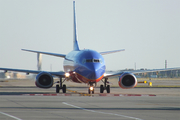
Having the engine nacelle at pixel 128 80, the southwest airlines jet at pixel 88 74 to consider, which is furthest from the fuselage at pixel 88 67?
the engine nacelle at pixel 128 80

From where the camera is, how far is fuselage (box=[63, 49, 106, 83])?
31.7 m

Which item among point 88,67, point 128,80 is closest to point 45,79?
→ point 88,67

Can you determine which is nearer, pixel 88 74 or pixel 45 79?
pixel 88 74

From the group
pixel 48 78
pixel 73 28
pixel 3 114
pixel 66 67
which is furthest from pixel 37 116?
pixel 73 28

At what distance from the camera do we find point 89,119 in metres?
14.7

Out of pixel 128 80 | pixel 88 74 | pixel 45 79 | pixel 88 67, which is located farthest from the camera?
pixel 128 80

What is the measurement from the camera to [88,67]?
3206 centimetres

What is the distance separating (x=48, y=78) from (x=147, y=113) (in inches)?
741

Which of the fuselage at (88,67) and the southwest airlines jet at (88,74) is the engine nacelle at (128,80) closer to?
the southwest airlines jet at (88,74)

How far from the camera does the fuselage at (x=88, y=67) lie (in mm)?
31734

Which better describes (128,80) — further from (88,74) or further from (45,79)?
(45,79)

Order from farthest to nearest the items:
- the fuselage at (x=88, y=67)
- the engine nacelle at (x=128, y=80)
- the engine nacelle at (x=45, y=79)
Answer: the engine nacelle at (x=128, y=80) < the engine nacelle at (x=45, y=79) < the fuselage at (x=88, y=67)

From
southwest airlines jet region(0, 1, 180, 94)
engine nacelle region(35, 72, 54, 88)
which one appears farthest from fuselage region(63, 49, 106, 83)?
engine nacelle region(35, 72, 54, 88)

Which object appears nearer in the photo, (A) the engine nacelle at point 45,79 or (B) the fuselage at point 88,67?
(B) the fuselage at point 88,67
